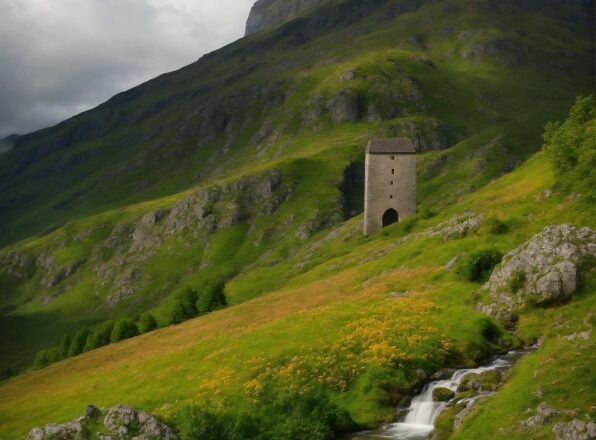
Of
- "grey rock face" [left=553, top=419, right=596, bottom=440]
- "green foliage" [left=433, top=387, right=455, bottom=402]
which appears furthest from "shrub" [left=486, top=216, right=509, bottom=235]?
"grey rock face" [left=553, top=419, right=596, bottom=440]

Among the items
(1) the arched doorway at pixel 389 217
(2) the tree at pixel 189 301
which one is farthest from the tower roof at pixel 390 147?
(2) the tree at pixel 189 301

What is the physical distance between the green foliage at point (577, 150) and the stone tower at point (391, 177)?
31.6 metres

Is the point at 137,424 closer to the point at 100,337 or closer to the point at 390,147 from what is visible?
the point at 100,337

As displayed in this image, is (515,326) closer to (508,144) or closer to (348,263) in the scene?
(348,263)

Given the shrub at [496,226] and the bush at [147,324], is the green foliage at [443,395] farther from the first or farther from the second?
the bush at [147,324]

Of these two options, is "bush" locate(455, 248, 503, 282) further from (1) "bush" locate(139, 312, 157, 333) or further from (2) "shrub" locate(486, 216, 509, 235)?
(1) "bush" locate(139, 312, 157, 333)

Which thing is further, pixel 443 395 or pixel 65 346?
pixel 65 346

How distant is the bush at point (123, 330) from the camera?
108125 millimetres

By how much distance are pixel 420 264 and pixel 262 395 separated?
34.3 m

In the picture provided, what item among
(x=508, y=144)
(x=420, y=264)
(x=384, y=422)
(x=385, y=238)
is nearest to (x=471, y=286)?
(x=420, y=264)

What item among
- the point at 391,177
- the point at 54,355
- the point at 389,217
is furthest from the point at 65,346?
the point at 391,177

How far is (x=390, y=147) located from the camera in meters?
115

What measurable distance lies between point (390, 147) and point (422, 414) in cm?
7825

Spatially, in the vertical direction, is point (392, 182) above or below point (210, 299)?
above
